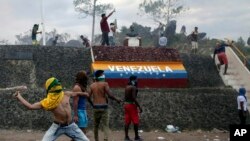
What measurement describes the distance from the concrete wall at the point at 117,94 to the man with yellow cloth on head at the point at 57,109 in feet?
21.7

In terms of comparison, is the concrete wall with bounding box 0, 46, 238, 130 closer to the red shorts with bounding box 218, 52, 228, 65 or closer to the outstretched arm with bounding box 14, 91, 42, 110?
the red shorts with bounding box 218, 52, 228, 65

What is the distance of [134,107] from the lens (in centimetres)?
1248

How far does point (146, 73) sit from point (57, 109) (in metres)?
10.7

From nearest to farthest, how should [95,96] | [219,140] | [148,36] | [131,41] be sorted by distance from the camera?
[95,96], [219,140], [131,41], [148,36]

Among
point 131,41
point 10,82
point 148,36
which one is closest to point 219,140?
point 10,82

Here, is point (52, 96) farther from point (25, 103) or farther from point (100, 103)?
point (100, 103)

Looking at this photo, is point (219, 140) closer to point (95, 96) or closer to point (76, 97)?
point (95, 96)

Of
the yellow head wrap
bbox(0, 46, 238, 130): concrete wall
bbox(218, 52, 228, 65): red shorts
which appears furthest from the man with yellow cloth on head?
bbox(218, 52, 228, 65): red shorts

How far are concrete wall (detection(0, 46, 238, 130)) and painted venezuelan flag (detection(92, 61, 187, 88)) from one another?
1.08 m

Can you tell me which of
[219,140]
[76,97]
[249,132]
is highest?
[76,97]

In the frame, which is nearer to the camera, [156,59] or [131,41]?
[156,59]

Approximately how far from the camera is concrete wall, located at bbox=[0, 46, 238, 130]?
14719 millimetres

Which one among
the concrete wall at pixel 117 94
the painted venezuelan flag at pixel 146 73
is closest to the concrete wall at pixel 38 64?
the concrete wall at pixel 117 94

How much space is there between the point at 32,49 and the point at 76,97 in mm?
10044
